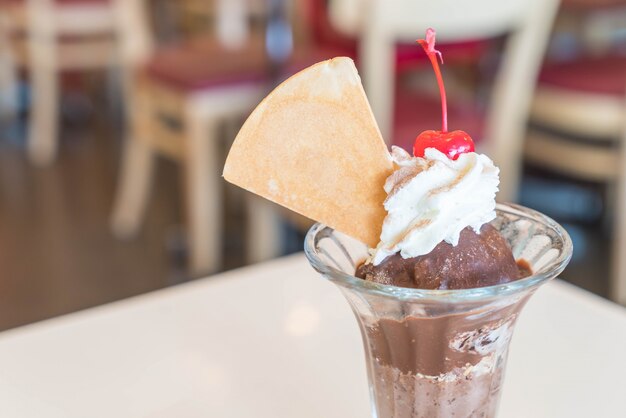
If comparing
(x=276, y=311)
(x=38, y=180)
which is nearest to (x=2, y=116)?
(x=38, y=180)

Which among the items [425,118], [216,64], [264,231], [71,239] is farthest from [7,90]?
[425,118]

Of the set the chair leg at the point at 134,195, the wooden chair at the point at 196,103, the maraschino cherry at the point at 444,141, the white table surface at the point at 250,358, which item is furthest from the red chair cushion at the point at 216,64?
the maraschino cherry at the point at 444,141

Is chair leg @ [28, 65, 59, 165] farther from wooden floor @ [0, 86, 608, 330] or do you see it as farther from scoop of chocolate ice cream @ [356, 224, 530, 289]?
scoop of chocolate ice cream @ [356, 224, 530, 289]

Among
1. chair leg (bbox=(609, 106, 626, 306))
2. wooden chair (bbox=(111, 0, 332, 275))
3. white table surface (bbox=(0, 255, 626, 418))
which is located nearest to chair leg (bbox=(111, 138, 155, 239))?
wooden chair (bbox=(111, 0, 332, 275))

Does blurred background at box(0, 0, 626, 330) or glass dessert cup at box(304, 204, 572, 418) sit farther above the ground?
glass dessert cup at box(304, 204, 572, 418)

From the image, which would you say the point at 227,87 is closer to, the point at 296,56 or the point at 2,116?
the point at 296,56

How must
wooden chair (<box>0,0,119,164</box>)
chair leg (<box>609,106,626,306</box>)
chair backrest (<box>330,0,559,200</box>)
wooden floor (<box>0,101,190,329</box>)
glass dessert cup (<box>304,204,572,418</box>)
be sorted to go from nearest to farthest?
glass dessert cup (<box>304,204,572,418</box>) < chair backrest (<box>330,0,559,200</box>) < chair leg (<box>609,106,626,306</box>) < wooden floor (<box>0,101,190,329</box>) < wooden chair (<box>0,0,119,164</box>)

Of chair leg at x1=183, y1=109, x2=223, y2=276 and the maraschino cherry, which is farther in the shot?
chair leg at x1=183, y1=109, x2=223, y2=276
